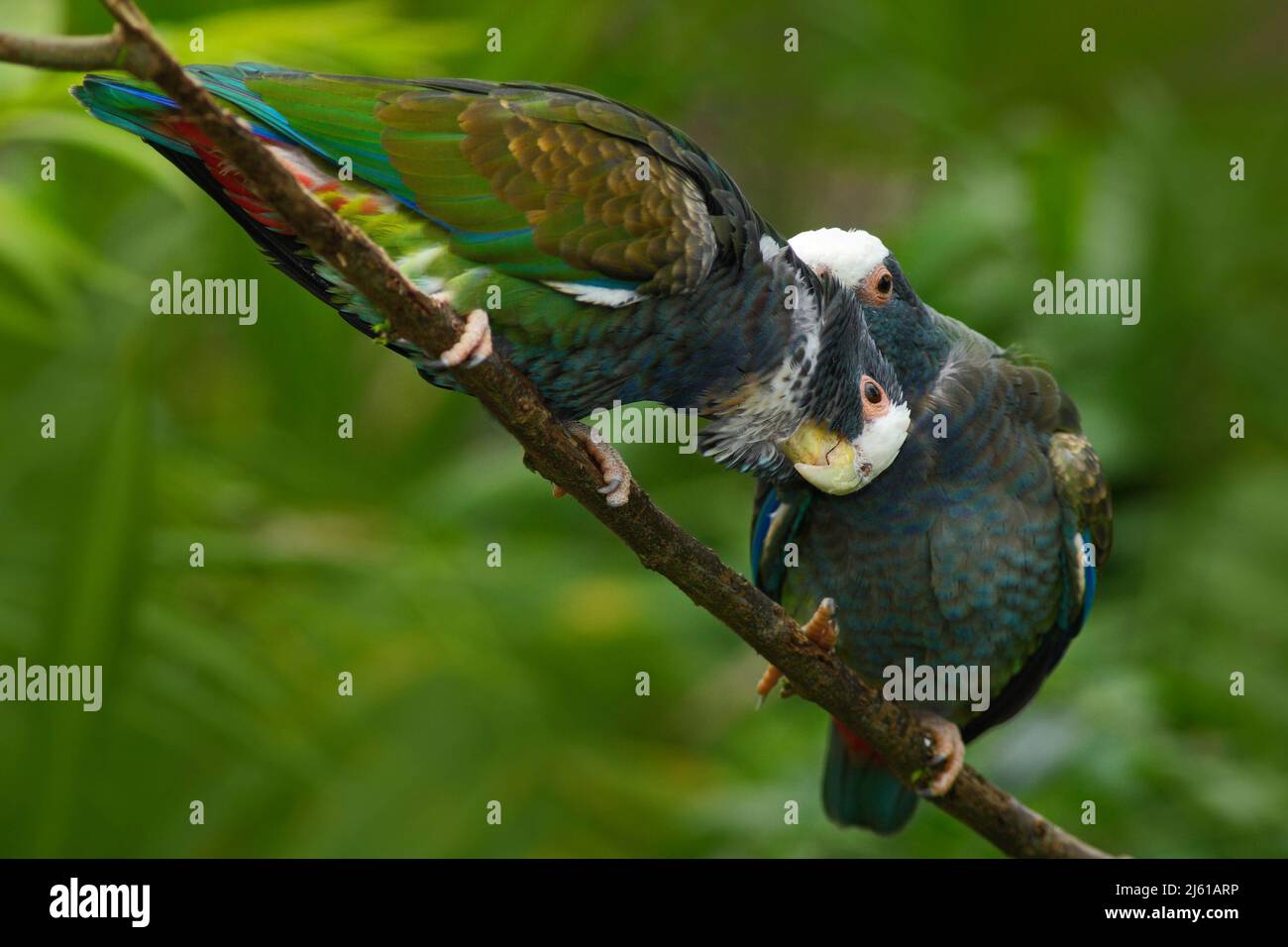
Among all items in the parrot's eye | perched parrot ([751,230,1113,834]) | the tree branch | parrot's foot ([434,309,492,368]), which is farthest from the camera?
perched parrot ([751,230,1113,834])

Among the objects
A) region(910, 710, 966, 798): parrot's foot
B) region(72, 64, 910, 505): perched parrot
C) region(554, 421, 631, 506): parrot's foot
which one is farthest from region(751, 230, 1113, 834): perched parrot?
region(554, 421, 631, 506): parrot's foot

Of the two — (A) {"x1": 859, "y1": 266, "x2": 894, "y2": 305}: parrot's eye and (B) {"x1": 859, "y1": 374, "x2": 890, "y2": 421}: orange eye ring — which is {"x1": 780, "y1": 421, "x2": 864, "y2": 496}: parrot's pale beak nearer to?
(B) {"x1": 859, "y1": 374, "x2": 890, "y2": 421}: orange eye ring

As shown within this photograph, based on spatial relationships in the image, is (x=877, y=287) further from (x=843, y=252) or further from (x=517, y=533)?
(x=517, y=533)

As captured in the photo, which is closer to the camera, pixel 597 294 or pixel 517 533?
pixel 597 294

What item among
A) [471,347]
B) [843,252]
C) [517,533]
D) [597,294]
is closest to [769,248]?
[843,252]

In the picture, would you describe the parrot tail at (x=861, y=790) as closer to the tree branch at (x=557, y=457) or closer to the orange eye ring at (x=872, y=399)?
the tree branch at (x=557, y=457)

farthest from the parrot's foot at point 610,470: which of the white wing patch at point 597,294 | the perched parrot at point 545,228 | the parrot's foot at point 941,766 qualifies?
the parrot's foot at point 941,766
